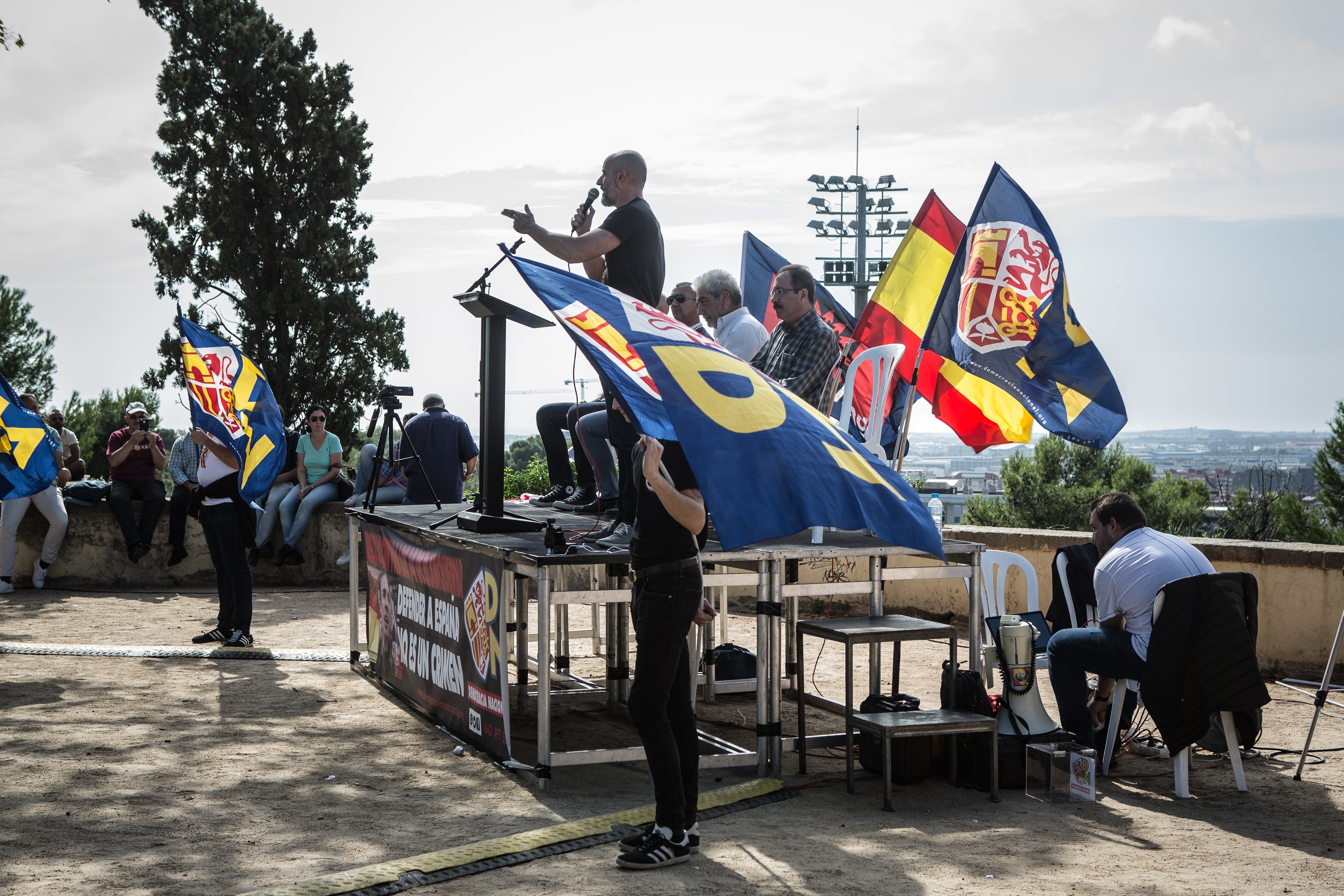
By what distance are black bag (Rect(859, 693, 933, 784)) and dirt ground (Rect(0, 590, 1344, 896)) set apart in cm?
Answer: 12

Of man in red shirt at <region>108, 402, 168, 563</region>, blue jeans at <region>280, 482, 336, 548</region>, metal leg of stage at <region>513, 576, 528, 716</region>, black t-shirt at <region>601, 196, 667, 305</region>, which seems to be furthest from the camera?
blue jeans at <region>280, 482, 336, 548</region>

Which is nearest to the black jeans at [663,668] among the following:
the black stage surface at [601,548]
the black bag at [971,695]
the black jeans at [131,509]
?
the black stage surface at [601,548]

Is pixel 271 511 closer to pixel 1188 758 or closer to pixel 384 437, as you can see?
pixel 384 437

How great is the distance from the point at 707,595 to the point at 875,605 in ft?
4.91

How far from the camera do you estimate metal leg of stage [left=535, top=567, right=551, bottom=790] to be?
16.6ft

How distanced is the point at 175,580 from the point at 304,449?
201cm

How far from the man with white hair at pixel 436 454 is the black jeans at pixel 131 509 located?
3.75m

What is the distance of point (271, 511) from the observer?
12883 millimetres

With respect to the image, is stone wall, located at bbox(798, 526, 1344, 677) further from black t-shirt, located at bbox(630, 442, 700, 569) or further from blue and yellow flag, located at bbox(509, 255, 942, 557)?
black t-shirt, located at bbox(630, 442, 700, 569)

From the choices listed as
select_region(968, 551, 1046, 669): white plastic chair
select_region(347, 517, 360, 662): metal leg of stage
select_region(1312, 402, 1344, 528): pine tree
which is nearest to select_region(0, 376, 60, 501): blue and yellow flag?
select_region(347, 517, 360, 662): metal leg of stage

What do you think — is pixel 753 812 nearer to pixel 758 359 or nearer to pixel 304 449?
pixel 758 359

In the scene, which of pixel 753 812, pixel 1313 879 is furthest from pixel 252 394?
pixel 1313 879

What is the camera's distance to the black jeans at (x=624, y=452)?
5891mm

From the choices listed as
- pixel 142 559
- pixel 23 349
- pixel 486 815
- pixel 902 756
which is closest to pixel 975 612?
pixel 902 756
